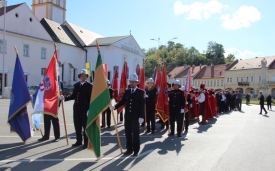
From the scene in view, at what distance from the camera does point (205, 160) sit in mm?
6543

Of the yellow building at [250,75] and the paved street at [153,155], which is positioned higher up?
the yellow building at [250,75]

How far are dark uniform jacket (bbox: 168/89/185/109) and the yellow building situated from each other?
63272 millimetres

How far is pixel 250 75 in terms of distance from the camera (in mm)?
71562

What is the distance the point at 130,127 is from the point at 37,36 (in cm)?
A: 3757

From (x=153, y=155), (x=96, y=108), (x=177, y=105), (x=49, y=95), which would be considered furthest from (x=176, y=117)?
(x=49, y=95)

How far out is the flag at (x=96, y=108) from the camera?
257 inches

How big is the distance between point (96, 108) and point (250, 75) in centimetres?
7175

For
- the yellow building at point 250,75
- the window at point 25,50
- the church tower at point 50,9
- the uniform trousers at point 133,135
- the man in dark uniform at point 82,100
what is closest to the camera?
the uniform trousers at point 133,135

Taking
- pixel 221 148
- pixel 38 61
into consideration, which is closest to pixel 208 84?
pixel 38 61

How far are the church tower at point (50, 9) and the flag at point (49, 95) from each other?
4972 centimetres

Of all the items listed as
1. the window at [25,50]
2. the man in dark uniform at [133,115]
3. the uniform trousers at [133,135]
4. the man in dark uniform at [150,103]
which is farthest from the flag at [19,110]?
the window at [25,50]

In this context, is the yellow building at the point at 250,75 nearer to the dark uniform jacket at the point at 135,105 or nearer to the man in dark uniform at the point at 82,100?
the dark uniform jacket at the point at 135,105

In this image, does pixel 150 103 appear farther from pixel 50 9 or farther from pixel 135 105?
pixel 50 9

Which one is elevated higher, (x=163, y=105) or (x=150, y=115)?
(x=163, y=105)
